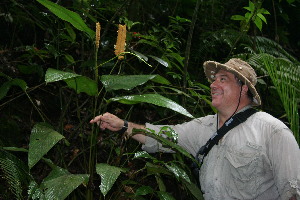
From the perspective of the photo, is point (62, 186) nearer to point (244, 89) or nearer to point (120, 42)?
point (120, 42)

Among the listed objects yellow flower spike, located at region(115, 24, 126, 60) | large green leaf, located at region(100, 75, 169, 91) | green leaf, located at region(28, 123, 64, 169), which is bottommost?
green leaf, located at region(28, 123, 64, 169)

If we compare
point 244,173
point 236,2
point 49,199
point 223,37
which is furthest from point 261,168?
point 236,2

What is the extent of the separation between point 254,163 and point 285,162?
0.59ft

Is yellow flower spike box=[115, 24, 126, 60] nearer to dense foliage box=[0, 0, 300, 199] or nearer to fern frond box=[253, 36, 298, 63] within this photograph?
dense foliage box=[0, 0, 300, 199]

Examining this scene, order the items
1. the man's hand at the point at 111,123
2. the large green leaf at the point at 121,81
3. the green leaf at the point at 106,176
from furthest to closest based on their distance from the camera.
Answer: the man's hand at the point at 111,123
the large green leaf at the point at 121,81
the green leaf at the point at 106,176

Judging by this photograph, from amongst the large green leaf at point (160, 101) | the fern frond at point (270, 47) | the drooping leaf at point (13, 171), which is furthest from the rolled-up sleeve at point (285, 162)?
the fern frond at point (270, 47)

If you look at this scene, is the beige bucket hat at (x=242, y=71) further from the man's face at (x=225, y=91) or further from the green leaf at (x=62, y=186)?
the green leaf at (x=62, y=186)

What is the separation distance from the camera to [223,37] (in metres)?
3.48

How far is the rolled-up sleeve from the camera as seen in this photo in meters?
2.02

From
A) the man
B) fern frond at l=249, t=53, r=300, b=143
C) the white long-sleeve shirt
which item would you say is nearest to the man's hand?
the man

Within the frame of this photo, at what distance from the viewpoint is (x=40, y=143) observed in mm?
1478

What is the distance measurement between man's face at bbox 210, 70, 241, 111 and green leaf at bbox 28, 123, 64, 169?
1.16 metres

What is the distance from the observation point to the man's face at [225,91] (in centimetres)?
237

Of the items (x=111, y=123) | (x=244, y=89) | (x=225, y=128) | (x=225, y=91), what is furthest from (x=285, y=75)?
(x=111, y=123)
